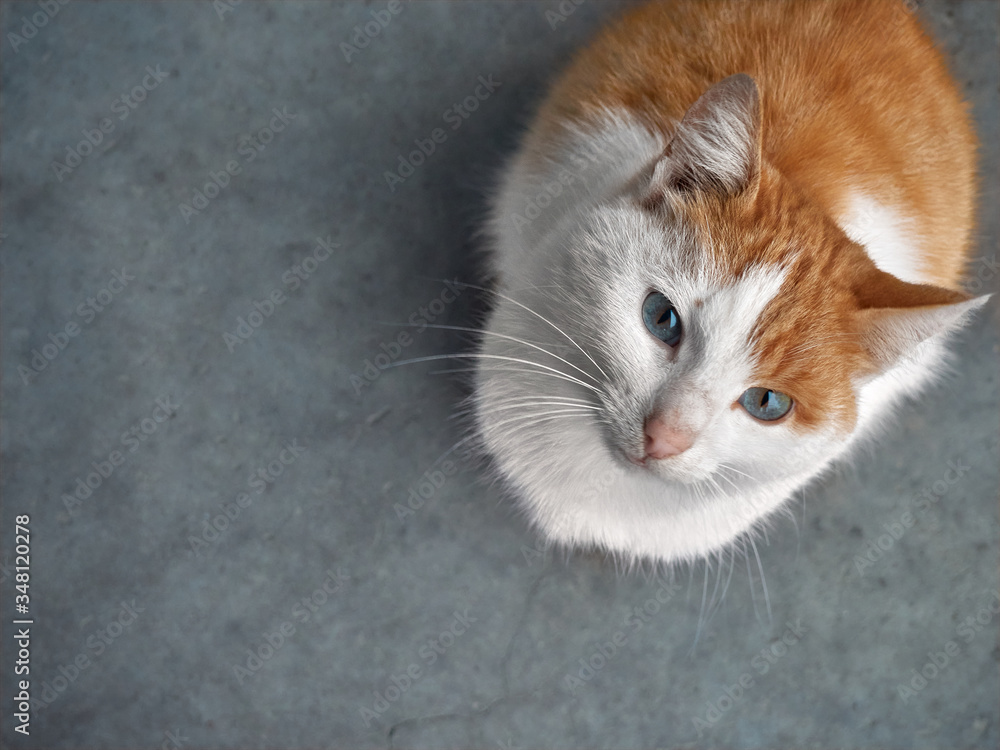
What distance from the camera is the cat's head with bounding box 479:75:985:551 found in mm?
1063

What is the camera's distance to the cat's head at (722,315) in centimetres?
106

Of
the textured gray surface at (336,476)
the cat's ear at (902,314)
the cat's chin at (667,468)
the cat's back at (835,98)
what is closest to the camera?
the cat's ear at (902,314)

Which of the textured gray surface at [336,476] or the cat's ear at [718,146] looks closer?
the cat's ear at [718,146]

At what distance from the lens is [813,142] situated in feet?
4.37

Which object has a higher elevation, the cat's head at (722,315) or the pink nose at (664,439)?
the cat's head at (722,315)

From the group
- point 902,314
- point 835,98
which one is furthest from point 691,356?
point 835,98

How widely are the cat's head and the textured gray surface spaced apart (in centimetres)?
86

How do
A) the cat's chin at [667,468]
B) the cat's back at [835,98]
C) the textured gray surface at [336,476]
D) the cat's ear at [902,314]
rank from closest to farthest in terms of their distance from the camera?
1. the cat's ear at [902,314]
2. the cat's chin at [667,468]
3. the cat's back at [835,98]
4. the textured gray surface at [336,476]

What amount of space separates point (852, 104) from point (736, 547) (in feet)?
3.89

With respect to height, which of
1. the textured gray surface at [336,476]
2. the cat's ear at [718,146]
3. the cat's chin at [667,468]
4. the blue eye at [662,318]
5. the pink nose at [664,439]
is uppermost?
the cat's ear at [718,146]

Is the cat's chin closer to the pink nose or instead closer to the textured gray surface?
the pink nose

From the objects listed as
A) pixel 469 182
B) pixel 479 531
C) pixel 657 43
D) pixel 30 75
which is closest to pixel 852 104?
pixel 657 43

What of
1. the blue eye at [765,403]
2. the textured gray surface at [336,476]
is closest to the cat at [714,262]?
the blue eye at [765,403]

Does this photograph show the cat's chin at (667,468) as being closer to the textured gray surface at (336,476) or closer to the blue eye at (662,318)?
the blue eye at (662,318)
